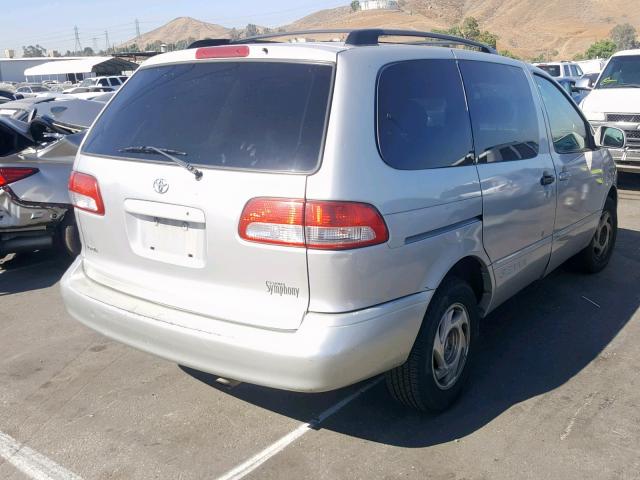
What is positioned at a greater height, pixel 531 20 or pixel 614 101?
pixel 614 101

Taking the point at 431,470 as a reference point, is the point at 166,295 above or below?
above

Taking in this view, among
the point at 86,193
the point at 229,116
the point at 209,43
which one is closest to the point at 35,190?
the point at 86,193

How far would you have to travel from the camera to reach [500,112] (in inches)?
161

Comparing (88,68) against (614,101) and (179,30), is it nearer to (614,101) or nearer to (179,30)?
(614,101)

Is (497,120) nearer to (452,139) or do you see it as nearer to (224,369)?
(452,139)

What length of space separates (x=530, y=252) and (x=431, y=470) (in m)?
1.76

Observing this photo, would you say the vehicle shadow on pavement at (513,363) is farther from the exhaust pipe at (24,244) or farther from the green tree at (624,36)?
the green tree at (624,36)

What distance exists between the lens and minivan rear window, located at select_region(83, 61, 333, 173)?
2.93m

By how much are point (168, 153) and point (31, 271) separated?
13.4 ft

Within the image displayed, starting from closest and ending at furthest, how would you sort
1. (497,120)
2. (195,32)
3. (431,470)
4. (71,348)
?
1. (431,470)
2. (497,120)
3. (71,348)
4. (195,32)

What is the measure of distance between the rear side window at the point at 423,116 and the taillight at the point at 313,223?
366 mm

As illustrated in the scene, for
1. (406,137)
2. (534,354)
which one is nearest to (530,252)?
(534,354)

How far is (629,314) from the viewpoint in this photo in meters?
4.98

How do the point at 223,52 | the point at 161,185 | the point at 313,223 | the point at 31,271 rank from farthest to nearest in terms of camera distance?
1. the point at 31,271
2. the point at 223,52
3. the point at 161,185
4. the point at 313,223
